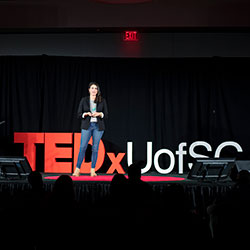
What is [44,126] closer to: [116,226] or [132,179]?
[132,179]

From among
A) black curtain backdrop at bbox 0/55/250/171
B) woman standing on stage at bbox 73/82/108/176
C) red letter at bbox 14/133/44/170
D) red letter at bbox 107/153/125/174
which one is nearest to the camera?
woman standing on stage at bbox 73/82/108/176

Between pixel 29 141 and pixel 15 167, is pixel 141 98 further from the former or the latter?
pixel 15 167

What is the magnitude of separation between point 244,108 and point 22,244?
7.10m

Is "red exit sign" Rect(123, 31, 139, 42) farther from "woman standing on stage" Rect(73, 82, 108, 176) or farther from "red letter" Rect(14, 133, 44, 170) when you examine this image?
"red letter" Rect(14, 133, 44, 170)

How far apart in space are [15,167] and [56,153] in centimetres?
242

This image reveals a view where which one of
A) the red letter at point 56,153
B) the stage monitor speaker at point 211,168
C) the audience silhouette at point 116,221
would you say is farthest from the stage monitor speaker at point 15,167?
the audience silhouette at point 116,221

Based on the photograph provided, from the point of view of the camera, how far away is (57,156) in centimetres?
855

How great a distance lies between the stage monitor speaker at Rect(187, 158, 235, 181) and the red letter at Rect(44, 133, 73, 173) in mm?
3286

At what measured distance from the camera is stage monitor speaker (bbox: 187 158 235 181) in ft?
18.5

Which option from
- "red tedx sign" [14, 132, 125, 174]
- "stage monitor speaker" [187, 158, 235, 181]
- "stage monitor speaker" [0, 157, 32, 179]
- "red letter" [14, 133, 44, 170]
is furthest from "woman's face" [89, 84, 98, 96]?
"red letter" [14, 133, 44, 170]

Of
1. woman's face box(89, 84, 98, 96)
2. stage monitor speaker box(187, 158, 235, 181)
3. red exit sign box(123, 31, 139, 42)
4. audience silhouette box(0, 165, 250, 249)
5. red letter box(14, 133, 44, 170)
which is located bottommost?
audience silhouette box(0, 165, 250, 249)

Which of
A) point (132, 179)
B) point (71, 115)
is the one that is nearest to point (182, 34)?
point (71, 115)

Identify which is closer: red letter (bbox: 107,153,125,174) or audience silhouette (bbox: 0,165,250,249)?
audience silhouette (bbox: 0,165,250,249)

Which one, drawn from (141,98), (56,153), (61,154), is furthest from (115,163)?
(141,98)
